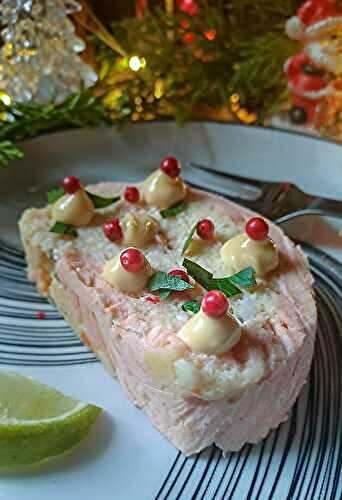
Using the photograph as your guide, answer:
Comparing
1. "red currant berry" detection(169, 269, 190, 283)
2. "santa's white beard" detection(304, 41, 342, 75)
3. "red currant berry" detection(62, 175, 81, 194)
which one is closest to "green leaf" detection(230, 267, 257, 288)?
"red currant berry" detection(169, 269, 190, 283)

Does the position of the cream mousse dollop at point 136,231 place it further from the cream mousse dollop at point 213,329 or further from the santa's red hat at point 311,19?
the santa's red hat at point 311,19

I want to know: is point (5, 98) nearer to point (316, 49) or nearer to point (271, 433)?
point (316, 49)

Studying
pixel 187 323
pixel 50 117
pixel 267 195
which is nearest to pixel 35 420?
pixel 187 323

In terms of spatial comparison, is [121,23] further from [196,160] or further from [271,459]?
[271,459]

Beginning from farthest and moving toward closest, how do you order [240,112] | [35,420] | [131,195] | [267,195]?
[240,112]
[267,195]
[131,195]
[35,420]

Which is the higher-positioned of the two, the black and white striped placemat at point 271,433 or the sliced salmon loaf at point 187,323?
the sliced salmon loaf at point 187,323

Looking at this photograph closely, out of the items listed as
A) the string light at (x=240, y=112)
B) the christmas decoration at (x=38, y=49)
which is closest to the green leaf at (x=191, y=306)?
the christmas decoration at (x=38, y=49)
